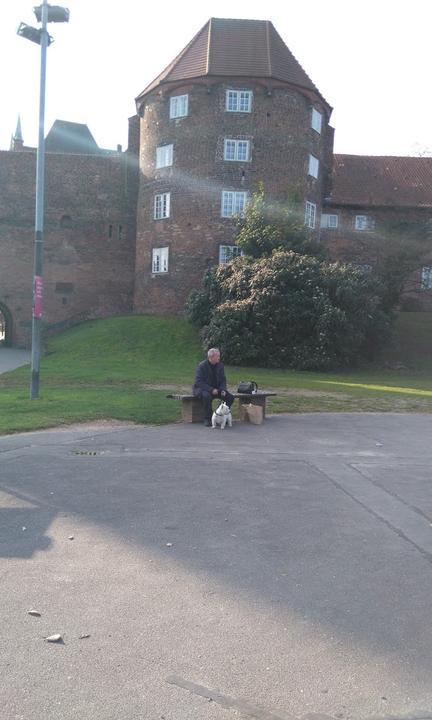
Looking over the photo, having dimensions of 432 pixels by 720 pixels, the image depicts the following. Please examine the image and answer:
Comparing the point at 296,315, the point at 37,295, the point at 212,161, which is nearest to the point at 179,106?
the point at 212,161

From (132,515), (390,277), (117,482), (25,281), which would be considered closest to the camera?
(132,515)

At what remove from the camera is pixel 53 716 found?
3.21 meters

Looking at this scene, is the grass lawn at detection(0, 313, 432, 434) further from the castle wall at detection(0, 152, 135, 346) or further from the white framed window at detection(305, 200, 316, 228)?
the white framed window at detection(305, 200, 316, 228)

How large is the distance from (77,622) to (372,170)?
49.0 m

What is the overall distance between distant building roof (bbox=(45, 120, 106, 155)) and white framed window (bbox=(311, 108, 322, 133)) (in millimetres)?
26287

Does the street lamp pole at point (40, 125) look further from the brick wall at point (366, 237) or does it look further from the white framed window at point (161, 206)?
the brick wall at point (366, 237)

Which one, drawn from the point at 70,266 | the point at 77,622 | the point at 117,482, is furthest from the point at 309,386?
the point at 70,266

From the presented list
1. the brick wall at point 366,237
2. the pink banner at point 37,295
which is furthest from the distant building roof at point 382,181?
the pink banner at point 37,295

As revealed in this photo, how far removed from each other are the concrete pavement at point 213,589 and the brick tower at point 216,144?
31.1 metres

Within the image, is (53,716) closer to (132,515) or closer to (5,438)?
(132,515)

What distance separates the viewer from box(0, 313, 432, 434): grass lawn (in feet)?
45.1

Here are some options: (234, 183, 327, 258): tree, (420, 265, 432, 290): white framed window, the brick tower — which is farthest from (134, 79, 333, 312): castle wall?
(420, 265, 432, 290): white framed window

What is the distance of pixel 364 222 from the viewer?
45.7 m

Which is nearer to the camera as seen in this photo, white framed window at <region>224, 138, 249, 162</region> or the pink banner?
the pink banner
